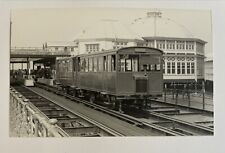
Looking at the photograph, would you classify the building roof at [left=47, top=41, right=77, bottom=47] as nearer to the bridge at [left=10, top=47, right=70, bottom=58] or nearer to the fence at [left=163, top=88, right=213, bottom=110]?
the bridge at [left=10, top=47, right=70, bottom=58]

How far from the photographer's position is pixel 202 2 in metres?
1.47

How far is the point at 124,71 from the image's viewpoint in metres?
1.50

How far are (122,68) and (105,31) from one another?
0.60 feet

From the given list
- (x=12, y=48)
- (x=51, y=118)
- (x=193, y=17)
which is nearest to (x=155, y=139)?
(x=51, y=118)

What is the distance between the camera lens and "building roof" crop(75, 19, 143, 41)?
4.69 ft

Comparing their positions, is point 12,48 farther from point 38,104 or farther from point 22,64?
point 38,104

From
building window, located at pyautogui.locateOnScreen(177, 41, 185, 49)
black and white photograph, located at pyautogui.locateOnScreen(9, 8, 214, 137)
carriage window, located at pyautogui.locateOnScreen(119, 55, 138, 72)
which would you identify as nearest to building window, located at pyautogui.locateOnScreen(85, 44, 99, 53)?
black and white photograph, located at pyautogui.locateOnScreen(9, 8, 214, 137)

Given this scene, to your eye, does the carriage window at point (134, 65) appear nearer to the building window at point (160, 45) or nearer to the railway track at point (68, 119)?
the building window at point (160, 45)

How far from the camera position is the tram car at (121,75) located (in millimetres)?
1464

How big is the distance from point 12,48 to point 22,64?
0.08 m

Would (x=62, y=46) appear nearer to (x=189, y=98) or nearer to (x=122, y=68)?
(x=122, y=68)

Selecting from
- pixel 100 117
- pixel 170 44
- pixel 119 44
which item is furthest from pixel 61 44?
pixel 170 44

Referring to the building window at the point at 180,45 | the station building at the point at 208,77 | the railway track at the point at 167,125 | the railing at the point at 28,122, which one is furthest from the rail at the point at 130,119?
the building window at the point at 180,45

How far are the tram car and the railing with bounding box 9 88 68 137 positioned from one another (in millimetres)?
185
